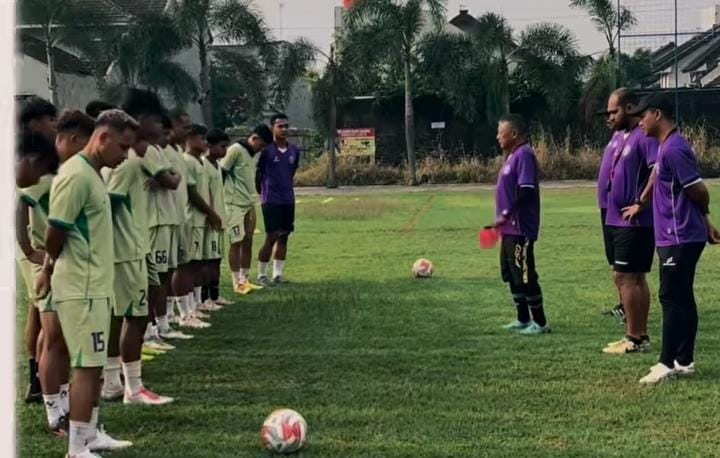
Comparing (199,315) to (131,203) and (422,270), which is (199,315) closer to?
(131,203)

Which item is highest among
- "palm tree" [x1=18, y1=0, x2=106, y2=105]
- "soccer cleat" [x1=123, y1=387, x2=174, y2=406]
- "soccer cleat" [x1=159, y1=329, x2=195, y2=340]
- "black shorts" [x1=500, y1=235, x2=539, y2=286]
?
"palm tree" [x1=18, y1=0, x2=106, y2=105]

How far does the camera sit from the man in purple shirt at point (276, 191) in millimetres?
11617

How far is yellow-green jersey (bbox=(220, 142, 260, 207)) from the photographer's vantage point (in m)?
11.1

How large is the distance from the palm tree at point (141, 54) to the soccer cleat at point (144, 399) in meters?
30.1

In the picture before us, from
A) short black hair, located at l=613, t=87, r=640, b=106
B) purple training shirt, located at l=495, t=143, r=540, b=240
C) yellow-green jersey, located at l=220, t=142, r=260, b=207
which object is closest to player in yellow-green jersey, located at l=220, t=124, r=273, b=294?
yellow-green jersey, located at l=220, t=142, r=260, b=207

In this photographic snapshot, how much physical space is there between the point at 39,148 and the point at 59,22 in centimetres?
2712

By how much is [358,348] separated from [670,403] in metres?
2.71

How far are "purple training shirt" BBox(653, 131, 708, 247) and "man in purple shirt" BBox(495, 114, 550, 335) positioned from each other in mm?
1872

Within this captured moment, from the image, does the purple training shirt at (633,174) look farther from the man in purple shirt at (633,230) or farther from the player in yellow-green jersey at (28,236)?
the player in yellow-green jersey at (28,236)

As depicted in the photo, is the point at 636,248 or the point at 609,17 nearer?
the point at 636,248

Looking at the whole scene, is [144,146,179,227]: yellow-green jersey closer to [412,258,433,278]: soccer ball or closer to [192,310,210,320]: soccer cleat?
[192,310,210,320]: soccer cleat

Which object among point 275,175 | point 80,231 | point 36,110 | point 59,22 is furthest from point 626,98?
point 59,22

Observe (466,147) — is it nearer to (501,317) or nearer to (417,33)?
(417,33)

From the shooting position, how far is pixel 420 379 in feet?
21.5
